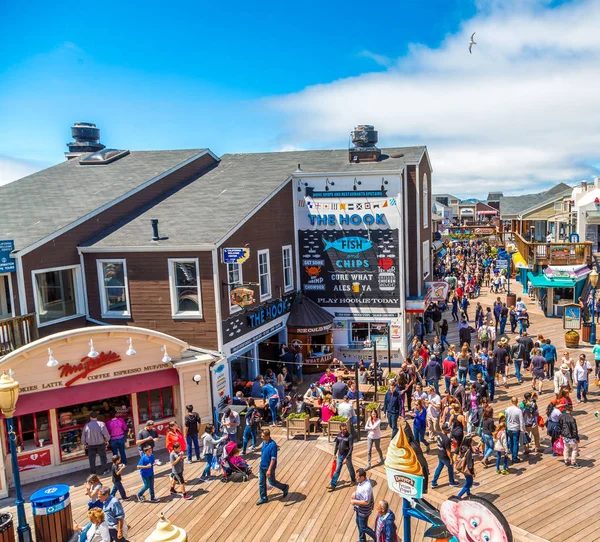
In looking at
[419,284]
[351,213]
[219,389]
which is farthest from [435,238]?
[219,389]

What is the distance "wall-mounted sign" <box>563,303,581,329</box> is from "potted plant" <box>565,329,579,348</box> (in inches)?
45.7

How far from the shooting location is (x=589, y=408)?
16125mm

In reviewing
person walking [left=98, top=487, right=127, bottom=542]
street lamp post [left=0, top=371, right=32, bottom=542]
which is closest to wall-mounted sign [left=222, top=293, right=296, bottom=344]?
street lamp post [left=0, top=371, right=32, bottom=542]

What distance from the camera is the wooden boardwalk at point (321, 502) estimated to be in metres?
10.4

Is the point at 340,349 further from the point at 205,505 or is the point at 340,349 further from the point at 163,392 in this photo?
the point at 205,505

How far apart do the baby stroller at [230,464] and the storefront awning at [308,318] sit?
8912 millimetres

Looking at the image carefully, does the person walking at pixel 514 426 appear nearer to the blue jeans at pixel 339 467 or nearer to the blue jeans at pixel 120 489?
the blue jeans at pixel 339 467

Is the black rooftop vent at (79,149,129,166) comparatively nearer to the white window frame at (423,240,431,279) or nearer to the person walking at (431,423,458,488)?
the white window frame at (423,240,431,279)

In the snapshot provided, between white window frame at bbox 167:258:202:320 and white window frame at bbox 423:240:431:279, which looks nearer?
white window frame at bbox 167:258:202:320

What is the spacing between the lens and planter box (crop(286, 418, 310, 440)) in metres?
15.3

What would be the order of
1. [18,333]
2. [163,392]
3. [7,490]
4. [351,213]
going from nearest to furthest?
[7,490], [18,333], [163,392], [351,213]

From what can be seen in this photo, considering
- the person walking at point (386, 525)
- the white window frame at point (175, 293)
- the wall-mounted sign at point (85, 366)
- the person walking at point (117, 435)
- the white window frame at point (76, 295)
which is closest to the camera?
the person walking at point (386, 525)

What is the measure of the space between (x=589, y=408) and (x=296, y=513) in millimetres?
10061

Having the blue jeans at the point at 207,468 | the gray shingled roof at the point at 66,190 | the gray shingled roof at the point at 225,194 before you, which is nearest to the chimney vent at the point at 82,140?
the gray shingled roof at the point at 66,190
